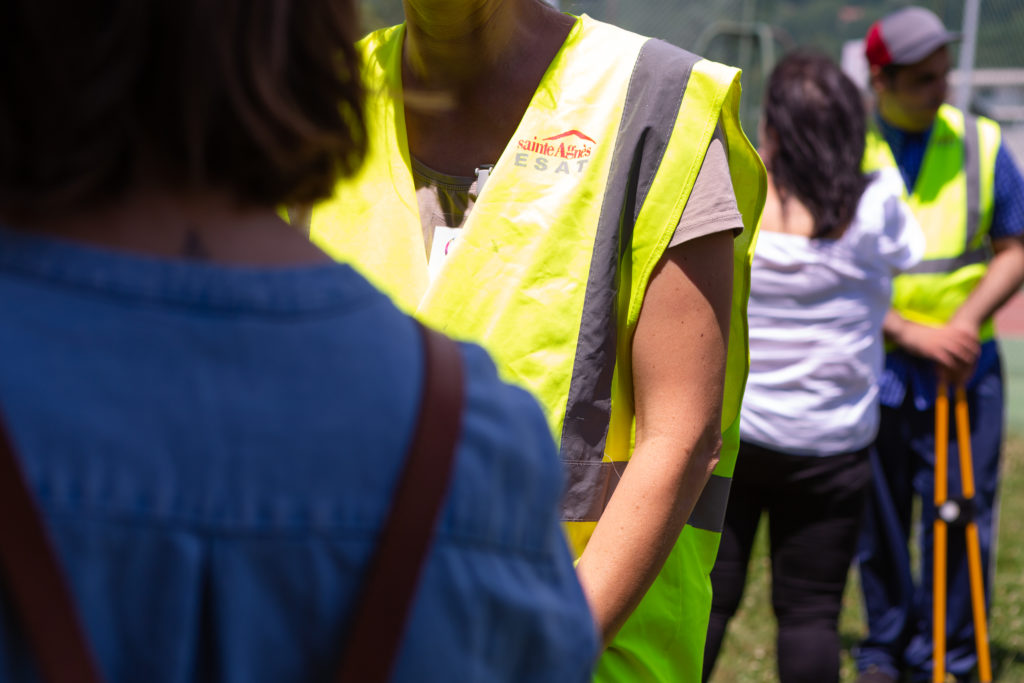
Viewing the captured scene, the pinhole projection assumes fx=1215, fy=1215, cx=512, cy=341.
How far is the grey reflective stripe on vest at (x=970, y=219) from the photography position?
4.45 meters

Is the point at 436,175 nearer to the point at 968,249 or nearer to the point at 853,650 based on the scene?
the point at 968,249

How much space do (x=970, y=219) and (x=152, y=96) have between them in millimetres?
4134

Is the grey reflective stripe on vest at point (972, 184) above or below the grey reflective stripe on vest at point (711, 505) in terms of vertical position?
above

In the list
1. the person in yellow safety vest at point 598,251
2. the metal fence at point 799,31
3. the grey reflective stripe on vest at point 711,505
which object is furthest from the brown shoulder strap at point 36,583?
the metal fence at point 799,31

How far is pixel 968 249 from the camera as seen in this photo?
14.8 feet

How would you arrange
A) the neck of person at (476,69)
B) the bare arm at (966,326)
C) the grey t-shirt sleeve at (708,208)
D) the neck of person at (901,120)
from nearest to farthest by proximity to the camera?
the grey t-shirt sleeve at (708,208) < the neck of person at (476,69) < the bare arm at (966,326) < the neck of person at (901,120)

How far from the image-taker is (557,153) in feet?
5.21

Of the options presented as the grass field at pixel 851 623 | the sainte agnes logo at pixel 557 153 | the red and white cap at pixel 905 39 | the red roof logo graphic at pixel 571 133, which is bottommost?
the grass field at pixel 851 623

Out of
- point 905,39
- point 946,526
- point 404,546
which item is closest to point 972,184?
point 905,39

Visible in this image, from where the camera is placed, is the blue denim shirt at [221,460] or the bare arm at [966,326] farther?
the bare arm at [966,326]

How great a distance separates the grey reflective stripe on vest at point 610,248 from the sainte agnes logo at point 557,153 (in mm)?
40

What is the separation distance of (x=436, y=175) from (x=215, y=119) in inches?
35.4

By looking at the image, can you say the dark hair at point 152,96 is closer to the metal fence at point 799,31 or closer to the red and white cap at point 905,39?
the red and white cap at point 905,39

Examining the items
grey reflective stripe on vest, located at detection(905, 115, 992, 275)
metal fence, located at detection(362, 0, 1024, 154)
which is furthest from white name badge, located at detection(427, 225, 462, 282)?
metal fence, located at detection(362, 0, 1024, 154)
